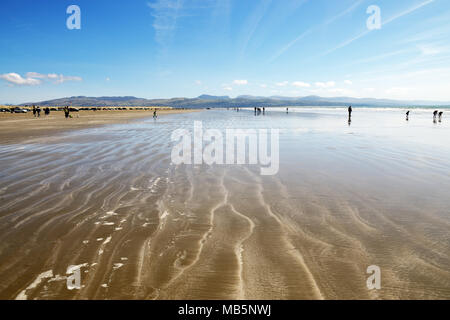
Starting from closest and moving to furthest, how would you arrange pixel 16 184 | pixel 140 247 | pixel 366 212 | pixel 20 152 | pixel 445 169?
pixel 140 247 → pixel 366 212 → pixel 16 184 → pixel 445 169 → pixel 20 152

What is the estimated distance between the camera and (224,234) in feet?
13.8

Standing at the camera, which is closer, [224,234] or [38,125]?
[224,234]

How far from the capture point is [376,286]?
116 inches

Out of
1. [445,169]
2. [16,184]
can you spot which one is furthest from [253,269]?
[445,169]

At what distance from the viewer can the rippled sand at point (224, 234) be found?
9.57ft

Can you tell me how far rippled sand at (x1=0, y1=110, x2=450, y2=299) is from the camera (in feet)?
9.57

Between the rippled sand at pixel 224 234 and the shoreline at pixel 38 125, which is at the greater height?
the shoreline at pixel 38 125

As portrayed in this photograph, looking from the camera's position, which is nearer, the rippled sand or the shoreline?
the rippled sand

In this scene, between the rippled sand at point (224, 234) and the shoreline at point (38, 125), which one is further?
the shoreline at point (38, 125)

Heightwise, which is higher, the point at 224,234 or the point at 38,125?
the point at 38,125

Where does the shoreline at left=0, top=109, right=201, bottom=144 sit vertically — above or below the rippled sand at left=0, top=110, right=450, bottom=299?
above
